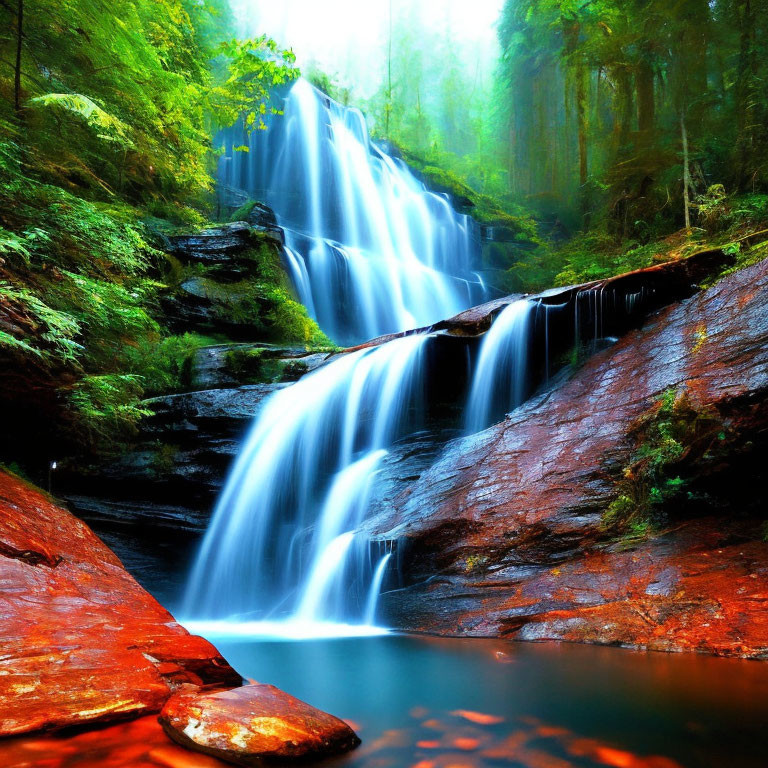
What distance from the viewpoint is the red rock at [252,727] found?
2020mm

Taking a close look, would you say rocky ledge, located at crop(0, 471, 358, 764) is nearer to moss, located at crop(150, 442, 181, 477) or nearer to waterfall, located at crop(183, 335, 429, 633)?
waterfall, located at crop(183, 335, 429, 633)

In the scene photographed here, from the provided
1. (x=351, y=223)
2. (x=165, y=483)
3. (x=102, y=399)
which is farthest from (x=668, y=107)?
(x=102, y=399)

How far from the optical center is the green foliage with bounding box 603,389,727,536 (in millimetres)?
5117

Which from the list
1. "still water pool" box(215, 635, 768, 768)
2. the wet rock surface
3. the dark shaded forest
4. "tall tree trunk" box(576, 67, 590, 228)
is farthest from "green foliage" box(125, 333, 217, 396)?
"tall tree trunk" box(576, 67, 590, 228)

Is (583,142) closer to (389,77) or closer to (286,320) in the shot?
(286,320)

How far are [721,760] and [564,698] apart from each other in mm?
927

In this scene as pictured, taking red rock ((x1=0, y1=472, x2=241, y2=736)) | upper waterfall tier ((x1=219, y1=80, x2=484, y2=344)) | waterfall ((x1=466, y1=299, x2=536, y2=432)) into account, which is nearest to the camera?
red rock ((x1=0, y1=472, x2=241, y2=736))

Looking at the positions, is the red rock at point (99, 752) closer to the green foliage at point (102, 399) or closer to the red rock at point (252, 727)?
the red rock at point (252, 727)

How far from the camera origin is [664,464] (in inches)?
205

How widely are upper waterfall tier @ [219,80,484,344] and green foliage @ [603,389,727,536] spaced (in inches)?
410

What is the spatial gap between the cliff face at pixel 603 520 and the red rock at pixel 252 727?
2.78 meters

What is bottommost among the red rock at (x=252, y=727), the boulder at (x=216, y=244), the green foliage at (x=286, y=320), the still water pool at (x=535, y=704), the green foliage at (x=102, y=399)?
the still water pool at (x=535, y=704)

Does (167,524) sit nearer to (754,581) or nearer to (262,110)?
(262,110)

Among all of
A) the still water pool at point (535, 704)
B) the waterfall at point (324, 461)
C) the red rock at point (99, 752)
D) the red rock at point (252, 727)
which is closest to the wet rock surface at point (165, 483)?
the waterfall at point (324, 461)
